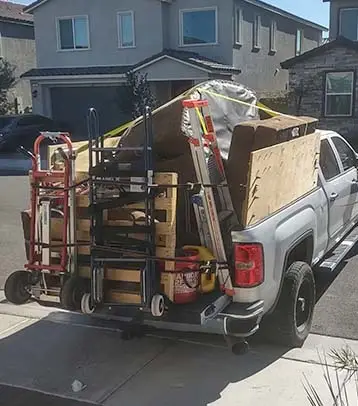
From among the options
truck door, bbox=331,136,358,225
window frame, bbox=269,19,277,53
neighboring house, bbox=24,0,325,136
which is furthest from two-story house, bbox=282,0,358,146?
truck door, bbox=331,136,358,225

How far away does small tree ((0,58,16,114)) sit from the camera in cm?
3008

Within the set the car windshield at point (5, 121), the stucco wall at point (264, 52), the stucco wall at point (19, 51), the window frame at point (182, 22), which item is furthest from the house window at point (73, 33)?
the stucco wall at point (264, 52)

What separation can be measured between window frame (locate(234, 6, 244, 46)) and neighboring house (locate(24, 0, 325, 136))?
4cm

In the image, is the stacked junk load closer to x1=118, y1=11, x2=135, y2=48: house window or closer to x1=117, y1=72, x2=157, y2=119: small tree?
x1=117, y1=72, x2=157, y2=119: small tree

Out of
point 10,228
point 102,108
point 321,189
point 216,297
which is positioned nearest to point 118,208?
point 216,297

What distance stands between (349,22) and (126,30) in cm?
953

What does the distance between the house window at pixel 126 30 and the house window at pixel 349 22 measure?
29.3 ft

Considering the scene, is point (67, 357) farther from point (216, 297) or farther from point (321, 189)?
point (321, 189)

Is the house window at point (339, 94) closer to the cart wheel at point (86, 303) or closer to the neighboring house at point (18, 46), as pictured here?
the neighboring house at point (18, 46)

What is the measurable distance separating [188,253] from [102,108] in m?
23.5

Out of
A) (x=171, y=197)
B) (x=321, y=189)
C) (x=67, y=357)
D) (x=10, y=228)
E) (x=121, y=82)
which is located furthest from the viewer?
(x=121, y=82)

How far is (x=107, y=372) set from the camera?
476cm

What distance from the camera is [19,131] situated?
2344cm

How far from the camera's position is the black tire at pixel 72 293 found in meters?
4.41
